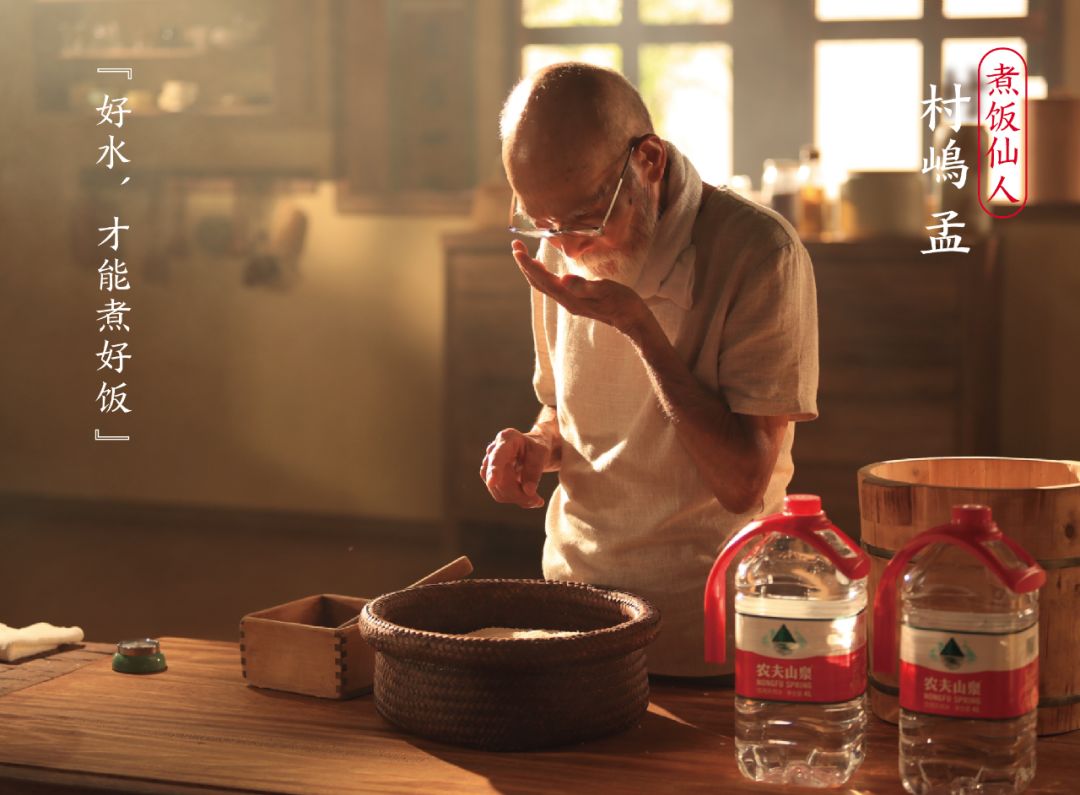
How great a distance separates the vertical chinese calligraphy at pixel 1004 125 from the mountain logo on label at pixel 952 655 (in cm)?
373

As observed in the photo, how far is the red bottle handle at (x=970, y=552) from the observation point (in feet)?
3.79

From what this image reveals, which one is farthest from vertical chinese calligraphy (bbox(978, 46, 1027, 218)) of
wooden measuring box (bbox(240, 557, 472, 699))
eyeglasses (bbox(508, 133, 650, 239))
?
wooden measuring box (bbox(240, 557, 472, 699))

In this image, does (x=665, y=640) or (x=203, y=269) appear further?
(x=203, y=269)

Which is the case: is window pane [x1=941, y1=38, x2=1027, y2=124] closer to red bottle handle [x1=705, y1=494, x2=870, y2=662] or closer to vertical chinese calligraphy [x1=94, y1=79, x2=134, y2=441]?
vertical chinese calligraphy [x1=94, y1=79, x2=134, y2=441]

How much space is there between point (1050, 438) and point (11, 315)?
14.4ft

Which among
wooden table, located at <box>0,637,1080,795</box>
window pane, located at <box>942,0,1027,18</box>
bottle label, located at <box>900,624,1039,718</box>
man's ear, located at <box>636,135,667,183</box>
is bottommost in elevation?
wooden table, located at <box>0,637,1080,795</box>

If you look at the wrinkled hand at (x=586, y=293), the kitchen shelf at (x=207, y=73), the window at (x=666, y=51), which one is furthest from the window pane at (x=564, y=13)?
the wrinkled hand at (x=586, y=293)

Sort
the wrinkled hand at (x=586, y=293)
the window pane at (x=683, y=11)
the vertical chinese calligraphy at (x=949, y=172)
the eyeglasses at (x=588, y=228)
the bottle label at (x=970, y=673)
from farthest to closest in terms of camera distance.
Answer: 1. the window pane at (x=683, y=11)
2. the vertical chinese calligraphy at (x=949, y=172)
3. the eyeglasses at (x=588, y=228)
4. the wrinkled hand at (x=586, y=293)
5. the bottle label at (x=970, y=673)

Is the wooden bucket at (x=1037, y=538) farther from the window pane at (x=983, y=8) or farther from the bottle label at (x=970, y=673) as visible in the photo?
the window pane at (x=983, y=8)

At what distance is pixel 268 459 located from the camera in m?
5.84

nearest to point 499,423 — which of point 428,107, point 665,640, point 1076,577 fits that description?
point 428,107

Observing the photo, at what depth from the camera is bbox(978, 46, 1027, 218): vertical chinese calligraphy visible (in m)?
4.64

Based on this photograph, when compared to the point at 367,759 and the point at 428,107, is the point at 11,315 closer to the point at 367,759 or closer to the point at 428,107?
the point at 428,107

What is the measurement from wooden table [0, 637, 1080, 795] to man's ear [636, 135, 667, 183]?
596 millimetres
